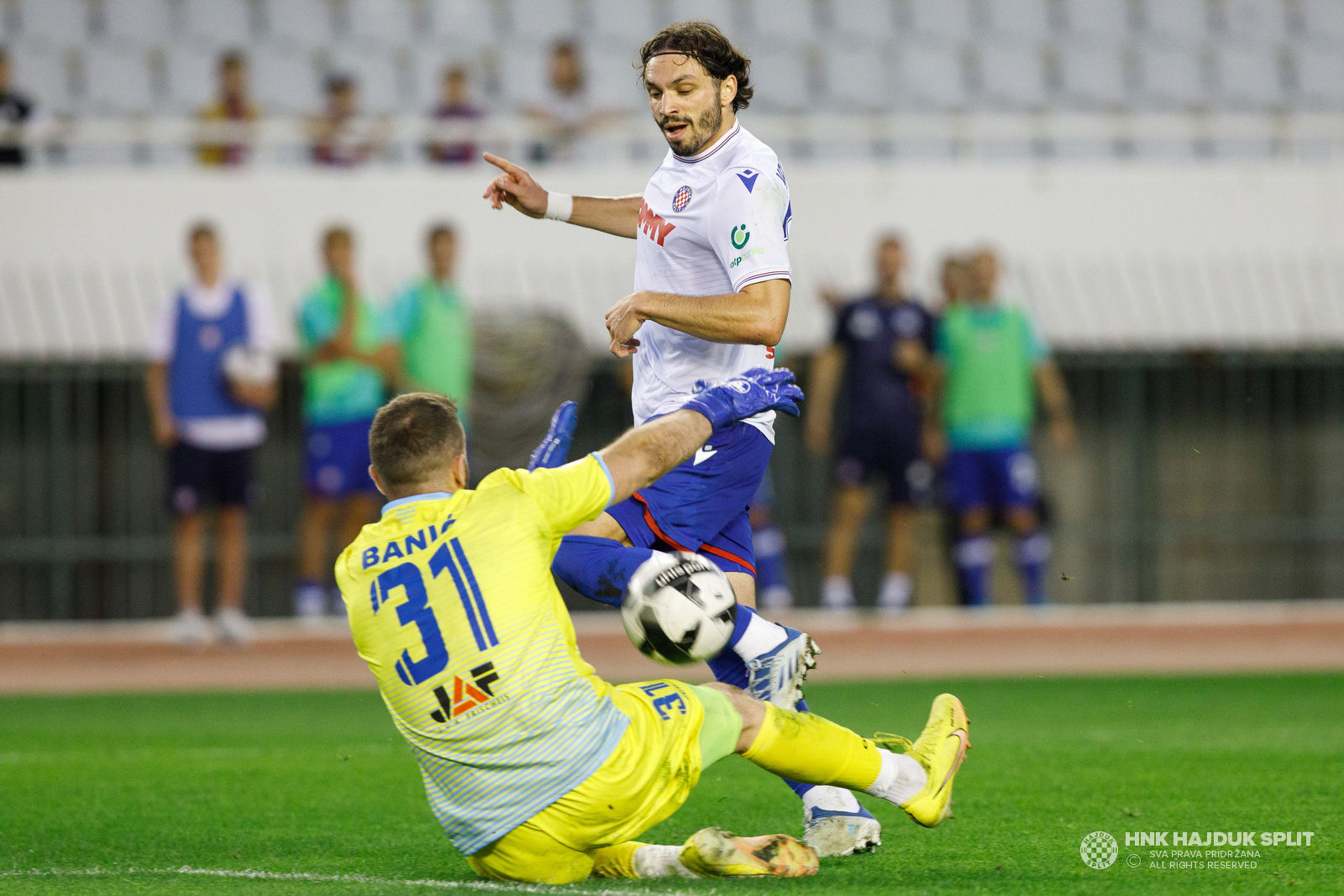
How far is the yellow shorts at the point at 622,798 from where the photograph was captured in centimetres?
409

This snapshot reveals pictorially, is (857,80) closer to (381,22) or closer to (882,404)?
(381,22)

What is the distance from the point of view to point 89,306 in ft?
43.8

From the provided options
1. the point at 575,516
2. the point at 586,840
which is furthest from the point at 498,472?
the point at 586,840

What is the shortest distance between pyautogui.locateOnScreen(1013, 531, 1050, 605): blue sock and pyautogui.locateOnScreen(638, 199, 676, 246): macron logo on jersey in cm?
729

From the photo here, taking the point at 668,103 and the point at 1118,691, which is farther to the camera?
the point at 1118,691

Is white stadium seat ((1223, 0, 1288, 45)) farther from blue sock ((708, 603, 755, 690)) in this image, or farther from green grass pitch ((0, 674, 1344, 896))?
blue sock ((708, 603, 755, 690))

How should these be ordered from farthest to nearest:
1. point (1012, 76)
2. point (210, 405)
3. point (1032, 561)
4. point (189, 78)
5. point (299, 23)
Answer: point (1012, 76) → point (299, 23) → point (189, 78) → point (1032, 561) → point (210, 405)

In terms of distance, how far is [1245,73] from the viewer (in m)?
17.7

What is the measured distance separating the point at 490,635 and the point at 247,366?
7383mm

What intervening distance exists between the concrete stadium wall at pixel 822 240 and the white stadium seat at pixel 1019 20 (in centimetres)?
345

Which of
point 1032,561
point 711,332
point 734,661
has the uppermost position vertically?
point 711,332

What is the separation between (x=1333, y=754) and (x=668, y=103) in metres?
3.87

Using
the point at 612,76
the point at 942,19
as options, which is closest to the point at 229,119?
the point at 612,76

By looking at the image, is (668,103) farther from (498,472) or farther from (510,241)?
(510,241)
